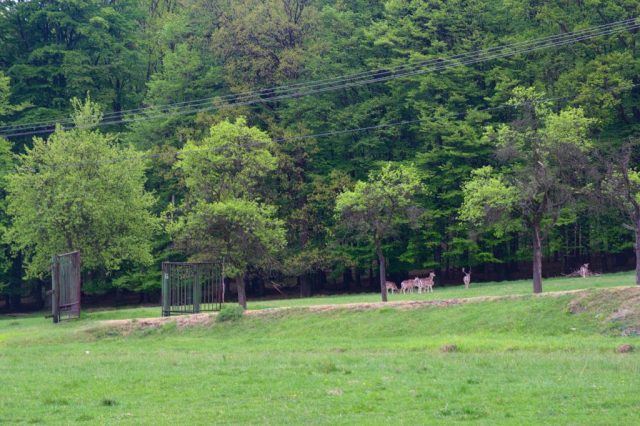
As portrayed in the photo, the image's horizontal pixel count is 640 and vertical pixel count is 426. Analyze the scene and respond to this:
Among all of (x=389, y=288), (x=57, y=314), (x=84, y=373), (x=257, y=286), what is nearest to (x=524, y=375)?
(x=84, y=373)

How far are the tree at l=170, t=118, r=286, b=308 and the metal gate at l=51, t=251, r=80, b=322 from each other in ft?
16.9

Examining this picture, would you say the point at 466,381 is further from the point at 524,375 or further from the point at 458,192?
the point at 458,192

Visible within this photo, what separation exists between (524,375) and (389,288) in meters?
36.9

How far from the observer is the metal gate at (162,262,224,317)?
3869 centimetres

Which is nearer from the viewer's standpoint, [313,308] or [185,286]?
[313,308]

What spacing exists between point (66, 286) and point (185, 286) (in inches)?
266

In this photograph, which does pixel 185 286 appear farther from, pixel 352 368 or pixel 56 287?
pixel 352 368

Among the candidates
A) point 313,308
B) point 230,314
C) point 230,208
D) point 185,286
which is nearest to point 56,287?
point 185,286

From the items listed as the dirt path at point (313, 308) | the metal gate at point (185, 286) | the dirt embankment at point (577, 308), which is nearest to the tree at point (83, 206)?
the metal gate at point (185, 286)

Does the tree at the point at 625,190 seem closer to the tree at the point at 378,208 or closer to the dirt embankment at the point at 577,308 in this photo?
the dirt embankment at the point at 577,308

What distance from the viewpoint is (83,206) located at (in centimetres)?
4719

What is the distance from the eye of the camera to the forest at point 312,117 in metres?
50.6

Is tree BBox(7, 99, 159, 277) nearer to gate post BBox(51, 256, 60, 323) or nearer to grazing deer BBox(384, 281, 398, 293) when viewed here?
gate post BBox(51, 256, 60, 323)

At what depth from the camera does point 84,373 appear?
22.5 m
